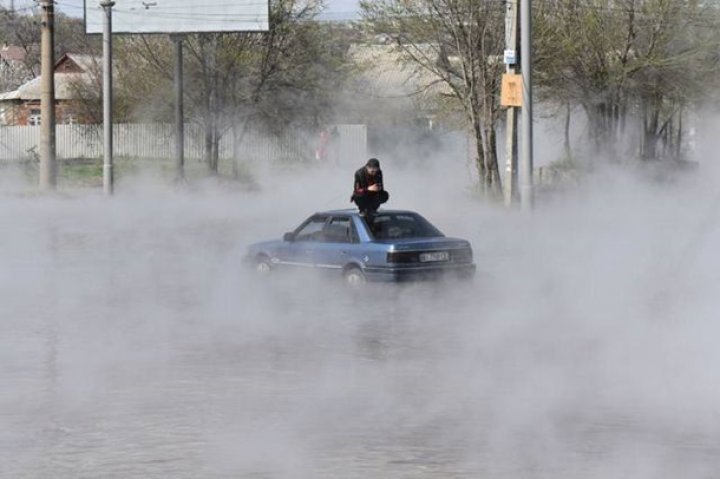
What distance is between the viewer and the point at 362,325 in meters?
15.0

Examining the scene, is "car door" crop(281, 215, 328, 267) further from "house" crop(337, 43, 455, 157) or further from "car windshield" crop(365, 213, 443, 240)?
"house" crop(337, 43, 455, 157)

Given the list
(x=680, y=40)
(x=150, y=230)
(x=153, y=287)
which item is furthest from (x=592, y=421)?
A: (x=680, y=40)

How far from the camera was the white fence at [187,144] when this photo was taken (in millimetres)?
57812

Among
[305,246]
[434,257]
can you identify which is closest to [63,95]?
[305,246]

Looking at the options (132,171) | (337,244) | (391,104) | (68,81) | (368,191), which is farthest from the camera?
(68,81)

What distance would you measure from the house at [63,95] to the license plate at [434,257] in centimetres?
4744

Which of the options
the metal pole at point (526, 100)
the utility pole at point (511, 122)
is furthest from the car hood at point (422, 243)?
the utility pole at point (511, 122)

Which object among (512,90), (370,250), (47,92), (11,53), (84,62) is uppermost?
(11,53)

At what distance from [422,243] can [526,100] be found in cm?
1197

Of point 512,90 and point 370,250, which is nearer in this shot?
point 370,250

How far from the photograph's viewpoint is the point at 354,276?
732 inches

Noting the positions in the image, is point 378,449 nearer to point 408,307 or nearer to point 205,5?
point 408,307

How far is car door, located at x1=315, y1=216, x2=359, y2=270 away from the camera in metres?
18.8

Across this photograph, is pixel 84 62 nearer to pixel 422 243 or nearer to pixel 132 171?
pixel 132 171
